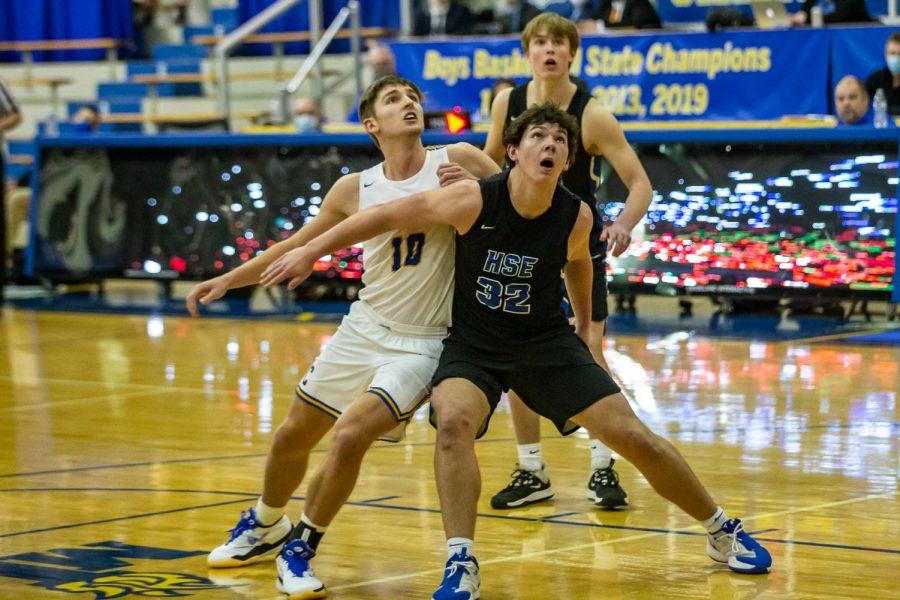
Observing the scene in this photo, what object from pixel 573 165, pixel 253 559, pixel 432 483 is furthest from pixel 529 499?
pixel 573 165

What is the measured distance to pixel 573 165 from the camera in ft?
21.2

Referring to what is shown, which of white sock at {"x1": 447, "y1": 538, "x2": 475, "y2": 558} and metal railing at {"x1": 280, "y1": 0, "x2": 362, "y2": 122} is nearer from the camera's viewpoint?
white sock at {"x1": 447, "y1": 538, "x2": 475, "y2": 558}

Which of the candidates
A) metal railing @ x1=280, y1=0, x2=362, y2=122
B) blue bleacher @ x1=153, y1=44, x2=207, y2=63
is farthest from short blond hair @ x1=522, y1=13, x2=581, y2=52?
blue bleacher @ x1=153, y1=44, x2=207, y2=63

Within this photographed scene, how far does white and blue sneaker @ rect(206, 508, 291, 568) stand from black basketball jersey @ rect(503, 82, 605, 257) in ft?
6.38

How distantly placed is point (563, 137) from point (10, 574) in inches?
96.9

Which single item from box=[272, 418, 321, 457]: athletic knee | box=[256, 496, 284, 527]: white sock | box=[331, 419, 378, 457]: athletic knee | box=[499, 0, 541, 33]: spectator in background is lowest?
box=[256, 496, 284, 527]: white sock

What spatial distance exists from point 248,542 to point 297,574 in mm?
506

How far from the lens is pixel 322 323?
12.5m

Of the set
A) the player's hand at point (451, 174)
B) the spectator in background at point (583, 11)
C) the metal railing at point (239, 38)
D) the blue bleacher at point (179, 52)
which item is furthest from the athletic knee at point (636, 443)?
the blue bleacher at point (179, 52)

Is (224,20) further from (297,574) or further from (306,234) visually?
(297,574)

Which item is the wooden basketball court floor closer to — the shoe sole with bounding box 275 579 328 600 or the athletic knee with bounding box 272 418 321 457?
the shoe sole with bounding box 275 579 328 600

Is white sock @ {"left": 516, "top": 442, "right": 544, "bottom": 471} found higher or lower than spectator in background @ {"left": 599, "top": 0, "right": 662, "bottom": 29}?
lower

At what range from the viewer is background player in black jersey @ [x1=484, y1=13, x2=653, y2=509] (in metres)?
6.32

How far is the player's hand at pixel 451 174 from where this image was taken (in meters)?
5.23
